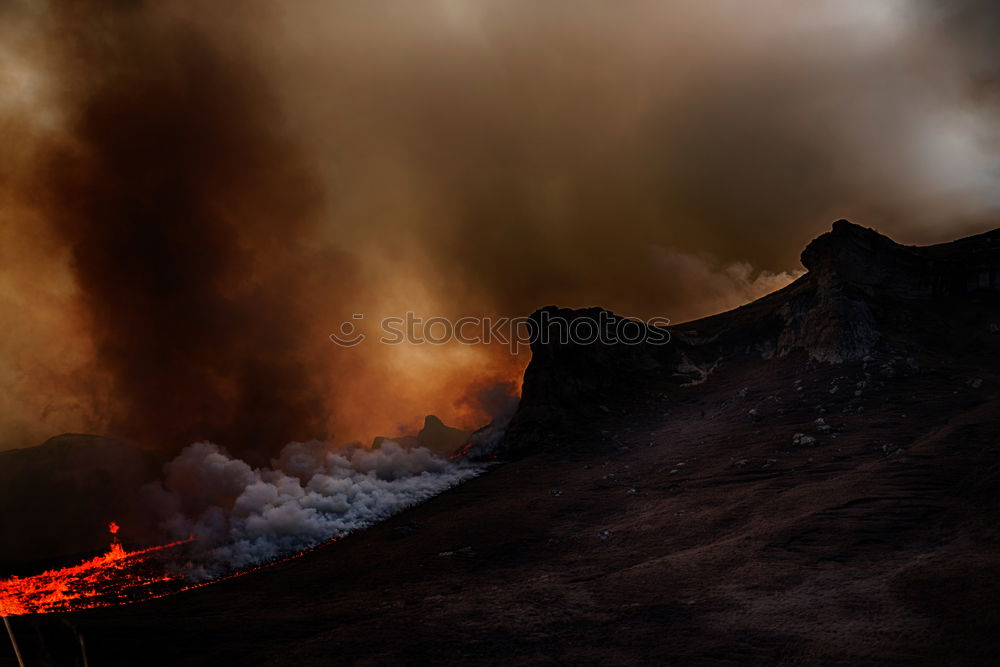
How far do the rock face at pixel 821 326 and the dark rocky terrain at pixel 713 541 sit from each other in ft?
1.41

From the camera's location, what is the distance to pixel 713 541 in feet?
75.3

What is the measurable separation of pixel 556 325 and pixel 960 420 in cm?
4230

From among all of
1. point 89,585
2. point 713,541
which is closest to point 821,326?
point 713,541

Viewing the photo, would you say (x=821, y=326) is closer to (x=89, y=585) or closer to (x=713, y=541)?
(x=713, y=541)

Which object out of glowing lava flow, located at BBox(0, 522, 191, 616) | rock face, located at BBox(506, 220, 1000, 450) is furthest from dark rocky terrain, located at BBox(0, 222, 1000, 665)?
glowing lava flow, located at BBox(0, 522, 191, 616)

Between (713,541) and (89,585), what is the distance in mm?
43602

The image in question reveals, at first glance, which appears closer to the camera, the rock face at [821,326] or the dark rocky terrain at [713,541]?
the dark rocky terrain at [713,541]

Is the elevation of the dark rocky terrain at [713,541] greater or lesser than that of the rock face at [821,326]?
lesser

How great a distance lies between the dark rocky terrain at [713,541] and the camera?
48.0 feet

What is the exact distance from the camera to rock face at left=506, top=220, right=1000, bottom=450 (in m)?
51.3

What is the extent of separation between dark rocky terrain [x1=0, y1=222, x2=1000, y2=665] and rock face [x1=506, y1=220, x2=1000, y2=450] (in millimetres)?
428

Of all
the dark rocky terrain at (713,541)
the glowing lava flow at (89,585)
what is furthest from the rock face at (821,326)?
the glowing lava flow at (89,585)

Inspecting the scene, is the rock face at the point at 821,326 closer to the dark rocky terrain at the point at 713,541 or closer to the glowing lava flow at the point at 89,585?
the dark rocky terrain at the point at 713,541

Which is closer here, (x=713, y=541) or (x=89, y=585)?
(x=713, y=541)
